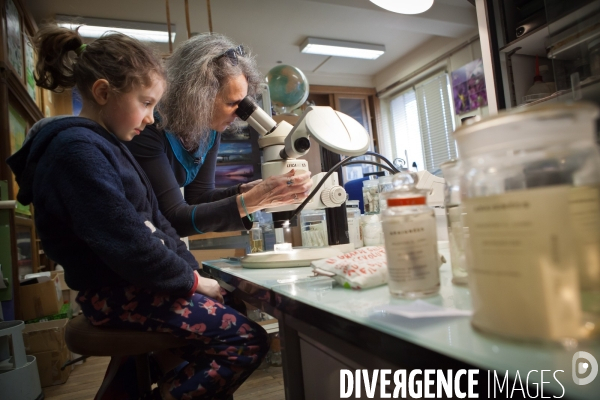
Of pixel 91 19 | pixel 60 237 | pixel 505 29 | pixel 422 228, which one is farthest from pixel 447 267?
pixel 91 19

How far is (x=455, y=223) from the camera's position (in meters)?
0.54

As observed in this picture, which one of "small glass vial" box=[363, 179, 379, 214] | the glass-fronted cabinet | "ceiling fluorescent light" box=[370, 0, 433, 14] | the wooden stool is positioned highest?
the glass-fronted cabinet

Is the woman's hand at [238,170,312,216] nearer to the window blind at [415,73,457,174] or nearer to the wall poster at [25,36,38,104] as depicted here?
the wall poster at [25,36,38,104]

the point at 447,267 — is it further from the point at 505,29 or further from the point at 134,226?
the point at 505,29

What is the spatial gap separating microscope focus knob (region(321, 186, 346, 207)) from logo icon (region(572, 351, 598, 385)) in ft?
2.59

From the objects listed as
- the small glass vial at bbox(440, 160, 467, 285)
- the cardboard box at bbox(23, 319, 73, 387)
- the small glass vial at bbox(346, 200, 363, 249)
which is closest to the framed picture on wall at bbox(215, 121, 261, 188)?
the cardboard box at bbox(23, 319, 73, 387)

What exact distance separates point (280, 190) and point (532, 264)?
81 cm

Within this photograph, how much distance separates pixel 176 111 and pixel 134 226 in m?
0.65

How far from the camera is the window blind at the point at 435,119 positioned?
15.4 ft

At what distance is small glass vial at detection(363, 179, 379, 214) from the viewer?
1.30 meters

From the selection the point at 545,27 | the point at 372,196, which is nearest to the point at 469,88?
the point at 545,27

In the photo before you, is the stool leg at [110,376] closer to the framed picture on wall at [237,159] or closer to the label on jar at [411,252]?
the label on jar at [411,252]

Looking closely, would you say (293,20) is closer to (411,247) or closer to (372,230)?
(372,230)

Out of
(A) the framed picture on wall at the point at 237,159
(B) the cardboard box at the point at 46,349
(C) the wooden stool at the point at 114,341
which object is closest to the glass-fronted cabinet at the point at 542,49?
(C) the wooden stool at the point at 114,341
